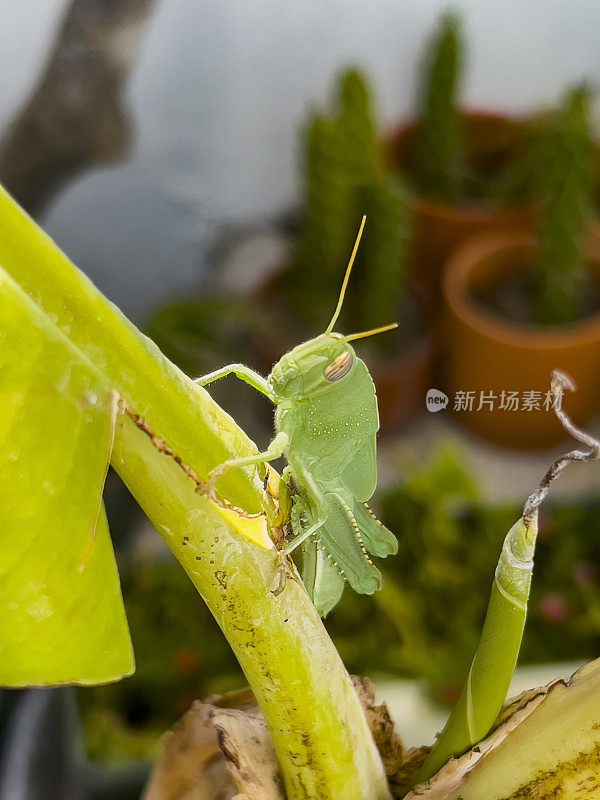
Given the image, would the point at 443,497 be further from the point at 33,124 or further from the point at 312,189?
the point at 33,124

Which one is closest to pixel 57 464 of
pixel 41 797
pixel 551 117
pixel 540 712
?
pixel 540 712

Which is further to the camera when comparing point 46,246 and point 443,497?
point 443,497

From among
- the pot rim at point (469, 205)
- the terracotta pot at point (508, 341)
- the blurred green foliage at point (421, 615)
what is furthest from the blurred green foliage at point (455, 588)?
the pot rim at point (469, 205)

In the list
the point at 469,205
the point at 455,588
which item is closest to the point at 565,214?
the point at 469,205

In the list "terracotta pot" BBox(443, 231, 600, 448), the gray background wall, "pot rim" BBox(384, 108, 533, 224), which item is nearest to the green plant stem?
"terracotta pot" BBox(443, 231, 600, 448)

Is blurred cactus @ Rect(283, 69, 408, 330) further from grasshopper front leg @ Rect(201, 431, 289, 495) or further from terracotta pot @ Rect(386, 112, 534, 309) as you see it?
grasshopper front leg @ Rect(201, 431, 289, 495)
